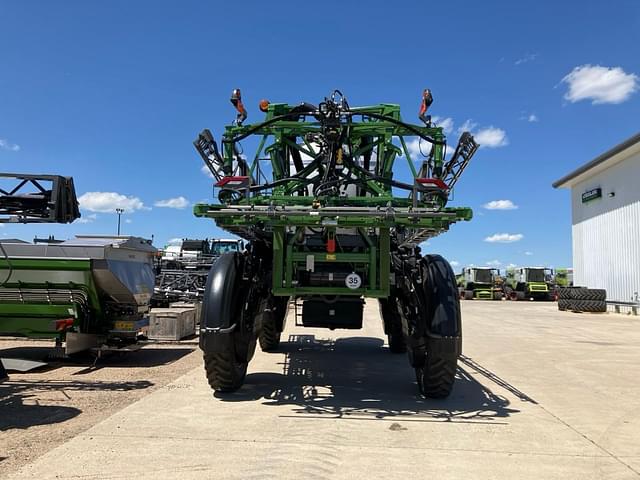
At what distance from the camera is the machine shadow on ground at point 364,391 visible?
18.9ft

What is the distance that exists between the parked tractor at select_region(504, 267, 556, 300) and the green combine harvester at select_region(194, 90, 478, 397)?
111 feet

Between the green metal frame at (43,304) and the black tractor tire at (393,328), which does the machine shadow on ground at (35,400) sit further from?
the black tractor tire at (393,328)

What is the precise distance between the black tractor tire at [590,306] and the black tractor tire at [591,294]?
15 centimetres

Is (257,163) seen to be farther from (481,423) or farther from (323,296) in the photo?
(481,423)

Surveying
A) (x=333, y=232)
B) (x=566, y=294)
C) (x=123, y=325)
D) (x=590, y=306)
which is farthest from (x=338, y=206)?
(x=566, y=294)

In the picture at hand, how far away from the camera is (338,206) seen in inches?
251

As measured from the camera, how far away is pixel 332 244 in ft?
19.9

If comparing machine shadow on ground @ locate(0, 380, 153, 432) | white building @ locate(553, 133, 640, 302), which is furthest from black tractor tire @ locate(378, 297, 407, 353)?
white building @ locate(553, 133, 640, 302)

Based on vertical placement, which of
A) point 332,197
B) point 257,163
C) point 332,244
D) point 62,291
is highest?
point 257,163

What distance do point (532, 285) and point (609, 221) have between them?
43.1 ft

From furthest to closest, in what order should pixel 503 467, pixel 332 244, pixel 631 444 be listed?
pixel 332 244 → pixel 631 444 → pixel 503 467

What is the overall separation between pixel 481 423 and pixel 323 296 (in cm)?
231

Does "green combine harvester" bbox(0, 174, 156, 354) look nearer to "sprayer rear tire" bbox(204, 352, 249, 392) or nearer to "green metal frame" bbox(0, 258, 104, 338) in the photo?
"green metal frame" bbox(0, 258, 104, 338)

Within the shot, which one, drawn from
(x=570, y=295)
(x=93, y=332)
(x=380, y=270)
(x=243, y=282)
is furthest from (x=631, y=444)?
(x=570, y=295)
